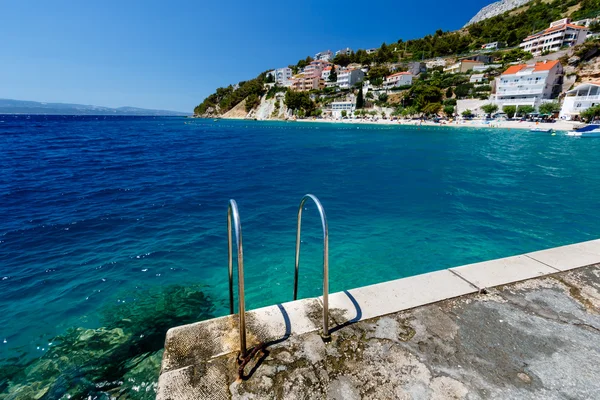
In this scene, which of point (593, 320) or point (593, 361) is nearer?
point (593, 361)

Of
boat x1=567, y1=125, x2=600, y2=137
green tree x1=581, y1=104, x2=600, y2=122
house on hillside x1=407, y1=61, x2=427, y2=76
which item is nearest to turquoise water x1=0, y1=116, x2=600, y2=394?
boat x1=567, y1=125, x2=600, y2=137

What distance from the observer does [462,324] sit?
285 centimetres

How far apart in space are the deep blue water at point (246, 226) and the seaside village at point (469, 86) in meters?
55.8

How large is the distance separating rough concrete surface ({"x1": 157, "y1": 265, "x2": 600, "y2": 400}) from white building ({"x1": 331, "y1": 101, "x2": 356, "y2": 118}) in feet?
318

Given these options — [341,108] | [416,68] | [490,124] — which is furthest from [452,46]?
[490,124]

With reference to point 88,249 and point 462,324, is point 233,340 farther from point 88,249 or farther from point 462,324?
point 88,249

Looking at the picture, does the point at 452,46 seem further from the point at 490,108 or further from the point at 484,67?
the point at 490,108

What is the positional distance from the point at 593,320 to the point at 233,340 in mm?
3770

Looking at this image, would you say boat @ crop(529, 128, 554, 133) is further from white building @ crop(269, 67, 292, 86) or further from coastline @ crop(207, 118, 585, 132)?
white building @ crop(269, 67, 292, 86)

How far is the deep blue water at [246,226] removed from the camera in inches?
250

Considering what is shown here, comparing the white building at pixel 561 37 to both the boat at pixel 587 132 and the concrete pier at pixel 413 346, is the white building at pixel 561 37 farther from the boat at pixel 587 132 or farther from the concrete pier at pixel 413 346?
the concrete pier at pixel 413 346

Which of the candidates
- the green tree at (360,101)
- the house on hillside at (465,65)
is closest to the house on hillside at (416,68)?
the house on hillside at (465,65)

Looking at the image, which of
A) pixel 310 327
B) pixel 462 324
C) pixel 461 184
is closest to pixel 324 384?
pixel 310 327

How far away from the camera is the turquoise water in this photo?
20.7ft
